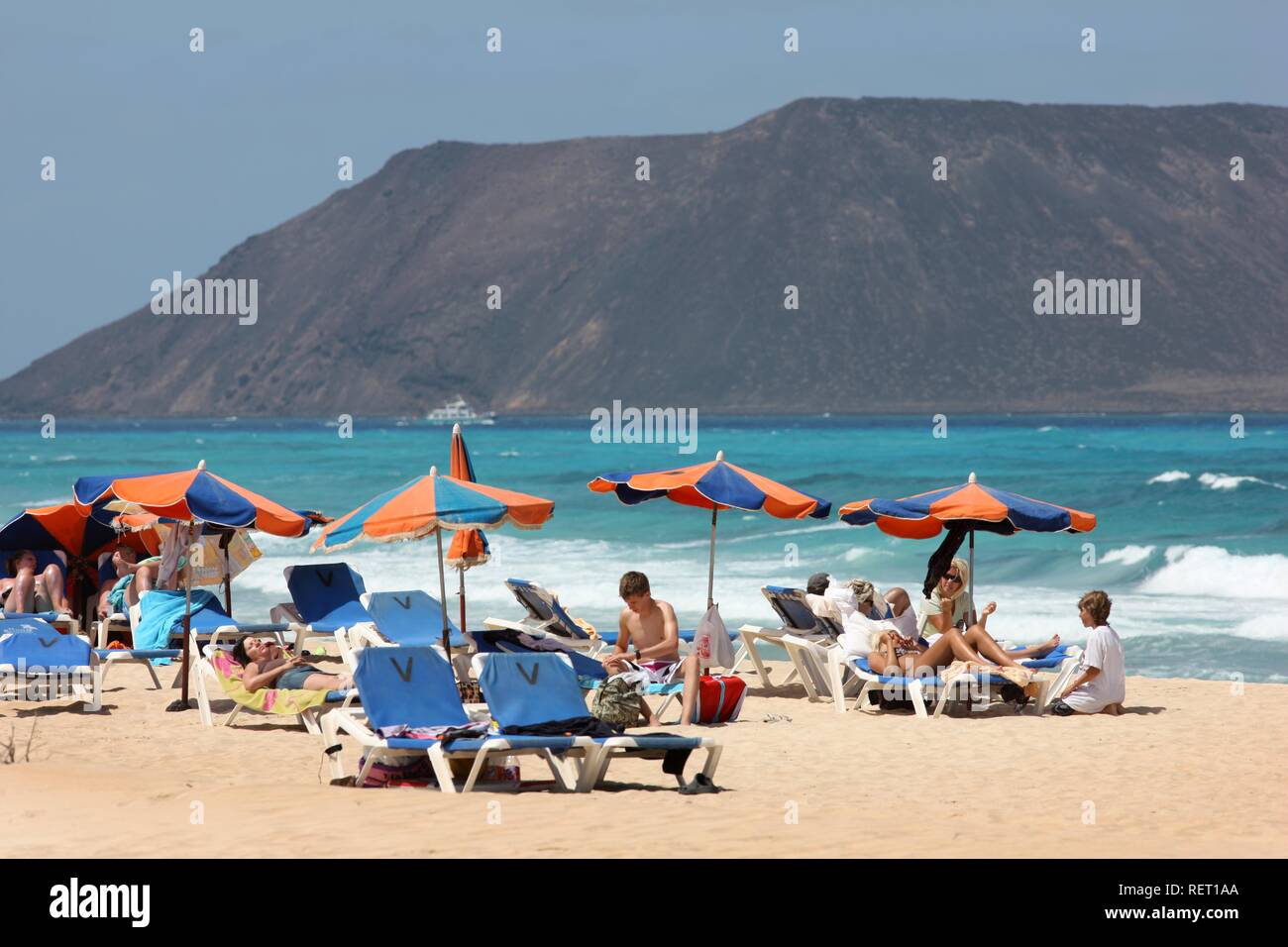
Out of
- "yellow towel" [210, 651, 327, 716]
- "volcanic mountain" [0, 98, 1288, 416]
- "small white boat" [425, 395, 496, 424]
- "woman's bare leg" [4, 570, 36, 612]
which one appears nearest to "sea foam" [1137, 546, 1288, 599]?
"woman's bare leg" [4, 570, 36, 612]

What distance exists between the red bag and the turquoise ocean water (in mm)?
5876

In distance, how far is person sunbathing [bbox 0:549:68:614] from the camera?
43.5 feet

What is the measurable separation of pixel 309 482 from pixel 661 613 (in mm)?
51992

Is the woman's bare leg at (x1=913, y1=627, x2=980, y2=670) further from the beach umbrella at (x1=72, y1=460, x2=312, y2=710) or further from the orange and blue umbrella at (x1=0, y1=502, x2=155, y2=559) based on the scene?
the orange and blue umbrella at (x1=0, y1=502, x2=155, y2=559)

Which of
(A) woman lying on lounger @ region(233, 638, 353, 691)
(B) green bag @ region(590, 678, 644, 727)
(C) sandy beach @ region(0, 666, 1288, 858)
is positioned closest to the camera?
(C) sandy beach @ region(0, 666, 1288, 858)

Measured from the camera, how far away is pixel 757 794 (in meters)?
8.12

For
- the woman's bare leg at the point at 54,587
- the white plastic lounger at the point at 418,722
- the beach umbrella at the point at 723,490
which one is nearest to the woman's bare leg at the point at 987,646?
the beach umbrella at the point at 723,490

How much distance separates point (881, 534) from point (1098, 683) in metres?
20.1

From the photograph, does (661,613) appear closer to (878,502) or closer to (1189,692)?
(878,502)

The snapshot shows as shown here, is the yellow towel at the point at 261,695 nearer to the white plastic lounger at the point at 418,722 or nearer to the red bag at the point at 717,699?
the white plastic lounger at the point at 418,722

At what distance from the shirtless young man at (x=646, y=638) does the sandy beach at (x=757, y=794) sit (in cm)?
60

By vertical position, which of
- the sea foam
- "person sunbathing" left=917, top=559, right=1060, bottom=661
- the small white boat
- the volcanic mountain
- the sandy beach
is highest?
the volcanic mountain

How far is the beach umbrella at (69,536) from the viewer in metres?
13.9

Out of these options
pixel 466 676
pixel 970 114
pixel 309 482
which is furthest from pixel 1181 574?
pixel 970 114
